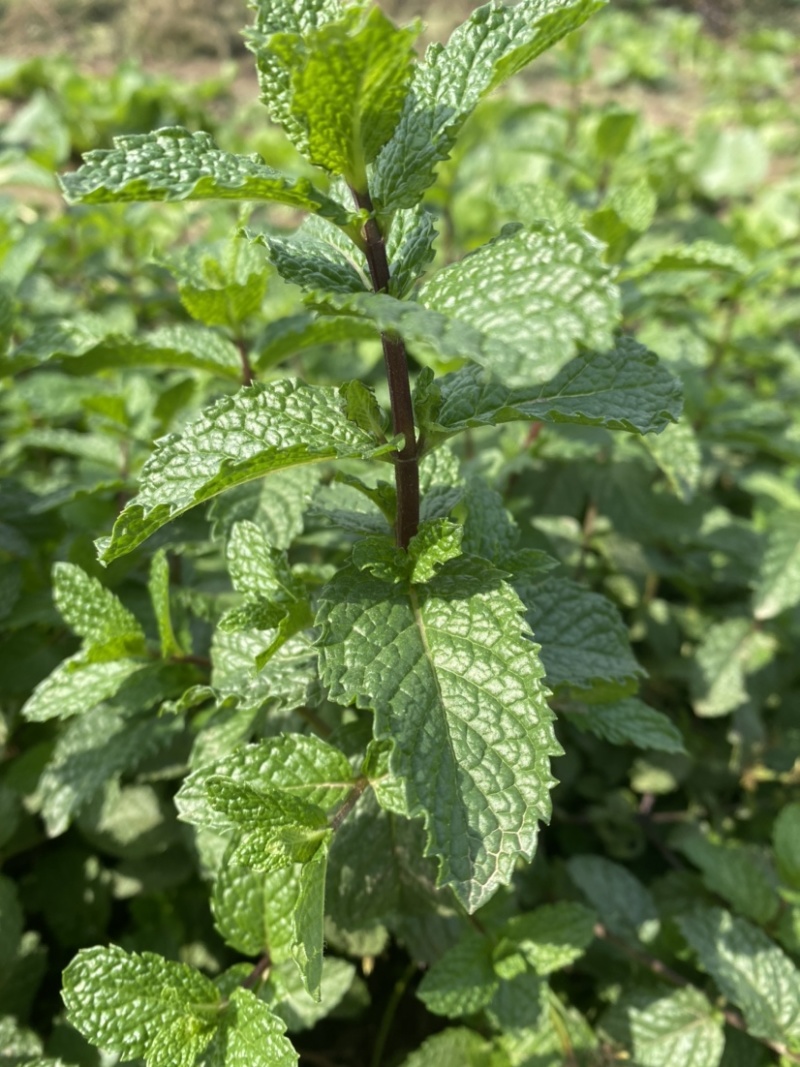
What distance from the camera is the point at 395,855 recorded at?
1172 mm

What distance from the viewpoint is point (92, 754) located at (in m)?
1.39

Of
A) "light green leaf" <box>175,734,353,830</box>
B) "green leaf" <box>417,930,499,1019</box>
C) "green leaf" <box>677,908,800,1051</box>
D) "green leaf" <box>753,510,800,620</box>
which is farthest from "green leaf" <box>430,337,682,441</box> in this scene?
"green leaf" <box>753,510,800,620</box>

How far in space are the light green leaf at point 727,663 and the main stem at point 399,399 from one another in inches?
54.5

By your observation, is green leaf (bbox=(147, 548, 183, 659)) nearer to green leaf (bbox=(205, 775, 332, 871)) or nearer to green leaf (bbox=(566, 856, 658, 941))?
green leaf (bbox=(205, 775, 332, 871))

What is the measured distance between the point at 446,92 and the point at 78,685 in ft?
3.19

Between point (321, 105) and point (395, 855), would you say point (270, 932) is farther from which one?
point (321, 105)

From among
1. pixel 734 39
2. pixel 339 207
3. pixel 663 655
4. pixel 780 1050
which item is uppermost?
pixel 734 39

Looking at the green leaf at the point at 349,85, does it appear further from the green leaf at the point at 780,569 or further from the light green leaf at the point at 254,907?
the green leaf at the point at 780,569

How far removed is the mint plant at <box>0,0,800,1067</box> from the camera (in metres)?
0.77

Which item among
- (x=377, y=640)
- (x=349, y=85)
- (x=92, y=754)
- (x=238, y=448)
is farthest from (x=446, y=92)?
(x=92, y=754)

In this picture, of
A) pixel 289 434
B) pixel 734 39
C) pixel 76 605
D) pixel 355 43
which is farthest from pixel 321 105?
pixel 734 39

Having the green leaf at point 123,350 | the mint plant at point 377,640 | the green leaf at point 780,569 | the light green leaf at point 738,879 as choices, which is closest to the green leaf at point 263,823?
the mint plant at point 377,640

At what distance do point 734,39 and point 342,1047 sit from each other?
9493 mm

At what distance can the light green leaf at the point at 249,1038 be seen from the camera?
97 centimetres
